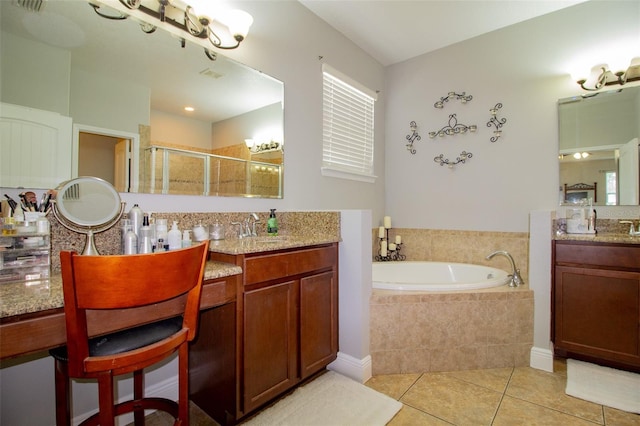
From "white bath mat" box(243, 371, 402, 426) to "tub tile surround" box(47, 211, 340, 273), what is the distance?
2.98ft

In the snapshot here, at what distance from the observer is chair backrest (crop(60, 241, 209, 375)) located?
84 cm

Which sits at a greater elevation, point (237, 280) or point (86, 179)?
point (86, 179)

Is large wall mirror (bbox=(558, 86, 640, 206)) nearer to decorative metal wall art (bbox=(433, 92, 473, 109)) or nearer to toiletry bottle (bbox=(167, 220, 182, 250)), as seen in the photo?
decorative metal wall art (bbox=(433, 92, 473, 109))

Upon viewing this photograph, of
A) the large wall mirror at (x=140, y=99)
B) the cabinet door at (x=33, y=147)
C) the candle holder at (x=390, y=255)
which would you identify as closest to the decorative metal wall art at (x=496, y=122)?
the candle holder at (x=390, y=255)

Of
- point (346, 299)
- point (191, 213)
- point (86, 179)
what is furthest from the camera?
point (346, 299)

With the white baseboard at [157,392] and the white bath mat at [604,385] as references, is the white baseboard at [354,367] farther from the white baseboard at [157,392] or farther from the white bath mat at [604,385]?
the white bath mat at [604,385]

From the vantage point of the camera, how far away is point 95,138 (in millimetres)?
1411

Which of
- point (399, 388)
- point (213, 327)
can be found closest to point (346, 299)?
point (399, 388)

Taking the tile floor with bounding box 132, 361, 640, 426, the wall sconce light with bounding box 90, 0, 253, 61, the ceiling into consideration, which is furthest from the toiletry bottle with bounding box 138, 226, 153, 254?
the ceiling

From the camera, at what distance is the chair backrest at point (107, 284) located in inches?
33.0

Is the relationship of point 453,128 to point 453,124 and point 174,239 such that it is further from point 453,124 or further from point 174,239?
point 174,239

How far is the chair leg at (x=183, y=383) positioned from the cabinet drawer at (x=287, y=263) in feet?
1.29

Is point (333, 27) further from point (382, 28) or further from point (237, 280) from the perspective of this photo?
point (237, 280)

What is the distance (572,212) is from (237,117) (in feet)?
8.79
